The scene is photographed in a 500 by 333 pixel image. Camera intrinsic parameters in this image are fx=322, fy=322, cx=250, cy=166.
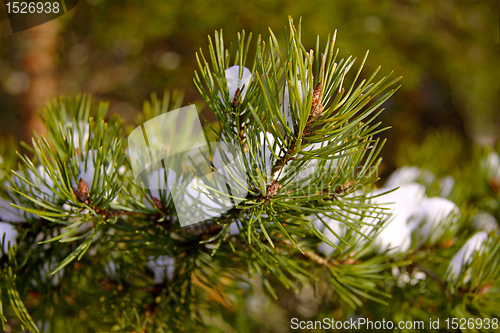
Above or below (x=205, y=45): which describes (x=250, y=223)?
below

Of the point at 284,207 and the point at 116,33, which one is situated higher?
the point at 116,33

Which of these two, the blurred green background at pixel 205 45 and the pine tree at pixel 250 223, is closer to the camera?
the pine tree at pixel 250 223

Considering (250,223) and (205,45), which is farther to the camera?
(205,45)

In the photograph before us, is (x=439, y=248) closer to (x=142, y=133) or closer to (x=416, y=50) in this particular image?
(x=142, y=133)

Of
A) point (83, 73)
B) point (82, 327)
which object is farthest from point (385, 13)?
point (82, 327)

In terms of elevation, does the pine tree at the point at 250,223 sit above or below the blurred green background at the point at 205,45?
below
